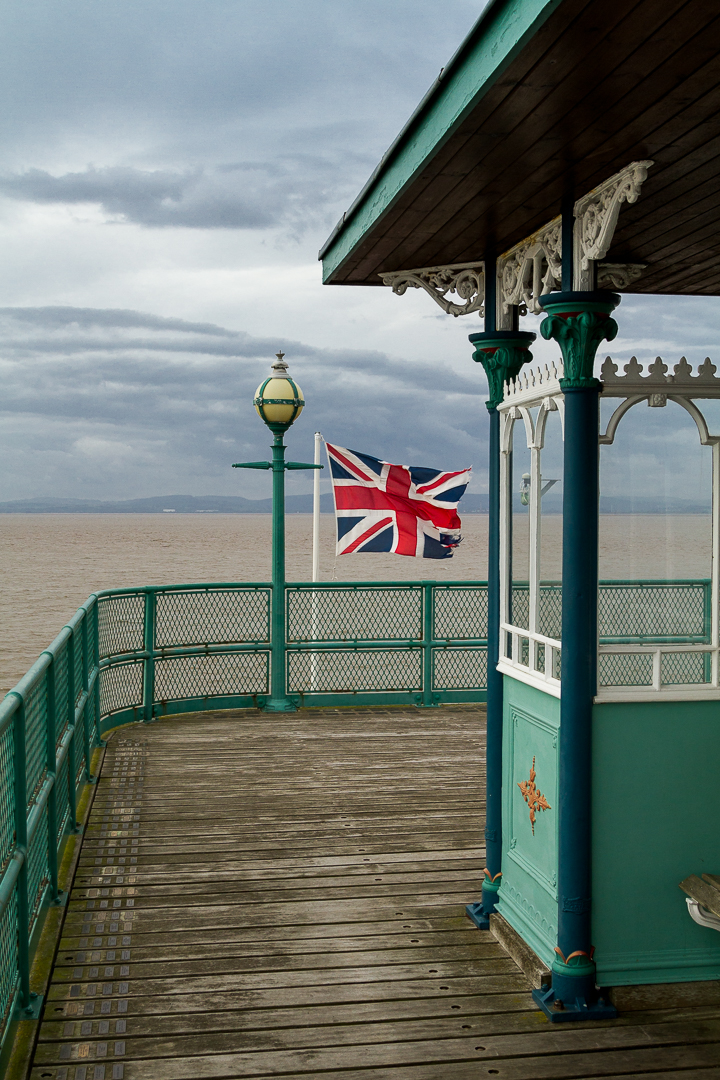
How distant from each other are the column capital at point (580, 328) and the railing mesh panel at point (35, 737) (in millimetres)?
2879

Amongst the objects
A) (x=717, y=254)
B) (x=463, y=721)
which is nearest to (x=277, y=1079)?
(x=717, y=254)

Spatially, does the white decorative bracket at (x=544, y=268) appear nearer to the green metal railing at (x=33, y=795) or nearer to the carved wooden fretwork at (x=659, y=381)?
the carved wooden fretwork at (x=659, y=381)

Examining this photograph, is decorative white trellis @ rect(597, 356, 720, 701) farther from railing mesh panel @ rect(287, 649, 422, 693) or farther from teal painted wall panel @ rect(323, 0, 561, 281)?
railing mesh panel @ rect(287, 649, 422, 693)

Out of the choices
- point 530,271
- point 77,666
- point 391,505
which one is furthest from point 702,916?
point 391,505

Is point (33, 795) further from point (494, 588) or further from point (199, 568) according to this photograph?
point (199, 568)

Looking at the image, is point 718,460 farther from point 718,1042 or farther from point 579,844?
point 718,1042

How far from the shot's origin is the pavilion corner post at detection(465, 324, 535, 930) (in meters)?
5.48

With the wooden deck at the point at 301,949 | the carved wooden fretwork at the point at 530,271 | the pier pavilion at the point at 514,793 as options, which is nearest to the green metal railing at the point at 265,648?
the wooden deck at the point at 301,949

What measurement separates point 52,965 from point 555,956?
241 cm

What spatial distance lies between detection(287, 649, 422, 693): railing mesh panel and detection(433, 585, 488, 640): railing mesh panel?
42 cm

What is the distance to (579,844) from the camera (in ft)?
14.8

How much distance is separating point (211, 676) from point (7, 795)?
6.79 metres

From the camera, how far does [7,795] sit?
13.4ft

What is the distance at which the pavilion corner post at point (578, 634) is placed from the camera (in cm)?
450
